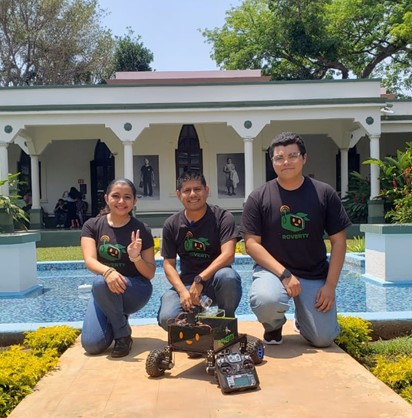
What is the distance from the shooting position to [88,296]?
7645mm

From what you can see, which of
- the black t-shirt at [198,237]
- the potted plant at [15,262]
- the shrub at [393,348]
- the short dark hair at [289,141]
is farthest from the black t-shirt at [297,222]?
the potted plant at [15,262]

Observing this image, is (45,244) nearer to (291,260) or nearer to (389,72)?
(291,260)

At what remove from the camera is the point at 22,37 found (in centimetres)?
2772

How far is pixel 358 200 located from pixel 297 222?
12641 millimetres

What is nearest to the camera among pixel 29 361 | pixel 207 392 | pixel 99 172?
pixel 207 392

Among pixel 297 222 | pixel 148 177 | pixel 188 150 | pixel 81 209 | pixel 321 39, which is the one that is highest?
pixel 321 39

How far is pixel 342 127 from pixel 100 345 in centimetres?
1522

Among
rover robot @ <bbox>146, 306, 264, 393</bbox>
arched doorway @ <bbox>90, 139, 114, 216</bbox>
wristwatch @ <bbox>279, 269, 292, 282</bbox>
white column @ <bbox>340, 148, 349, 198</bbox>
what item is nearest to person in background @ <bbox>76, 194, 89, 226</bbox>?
arched doorway @ <bbox>90, 139, 114, 216</bbox>

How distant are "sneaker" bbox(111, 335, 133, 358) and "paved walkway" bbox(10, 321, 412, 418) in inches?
2.1

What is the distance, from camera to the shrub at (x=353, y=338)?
3744 millimetres

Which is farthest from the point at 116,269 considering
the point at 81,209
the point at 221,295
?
the point at 81,209

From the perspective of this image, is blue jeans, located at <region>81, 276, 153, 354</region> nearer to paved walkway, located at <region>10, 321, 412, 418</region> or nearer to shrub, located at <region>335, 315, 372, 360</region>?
paved walkway, located at <region>10, 321, 412, 418</region>

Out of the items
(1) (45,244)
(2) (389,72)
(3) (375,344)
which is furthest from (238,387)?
(2) (389,72)

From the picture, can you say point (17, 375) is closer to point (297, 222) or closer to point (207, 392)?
point (207, 392)
